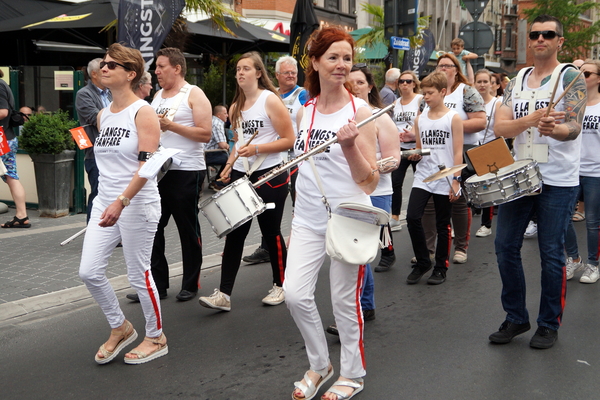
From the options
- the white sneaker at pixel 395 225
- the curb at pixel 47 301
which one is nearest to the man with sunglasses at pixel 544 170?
the curb at pixel 47 301

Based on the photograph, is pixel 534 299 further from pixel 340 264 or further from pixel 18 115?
pixel 18 115

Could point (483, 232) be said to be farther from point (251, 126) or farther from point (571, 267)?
point (251, 126)

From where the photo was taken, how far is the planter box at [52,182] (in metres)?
9.86

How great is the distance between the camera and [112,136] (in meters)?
4.44

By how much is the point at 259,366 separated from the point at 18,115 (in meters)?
6.58

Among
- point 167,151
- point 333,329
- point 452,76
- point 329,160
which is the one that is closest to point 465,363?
point 333,329

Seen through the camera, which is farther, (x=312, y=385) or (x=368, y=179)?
(x=312, y=385)

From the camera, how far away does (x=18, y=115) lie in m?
9.55

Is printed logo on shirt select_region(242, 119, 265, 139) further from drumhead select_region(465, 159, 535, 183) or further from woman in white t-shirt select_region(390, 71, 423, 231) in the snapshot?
woman in white t-shirt select_region(390, 71, 423, 231)

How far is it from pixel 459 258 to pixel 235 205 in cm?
377

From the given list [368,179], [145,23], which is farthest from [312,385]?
[145,23]

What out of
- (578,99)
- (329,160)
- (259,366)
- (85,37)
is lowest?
(259,366)

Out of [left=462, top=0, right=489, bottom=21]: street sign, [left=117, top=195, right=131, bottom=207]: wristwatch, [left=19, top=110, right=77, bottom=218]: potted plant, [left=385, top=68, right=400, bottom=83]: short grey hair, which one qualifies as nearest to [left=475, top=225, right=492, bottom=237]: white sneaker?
[left=385, top=68, right=400, bottom=83]: short grey hair

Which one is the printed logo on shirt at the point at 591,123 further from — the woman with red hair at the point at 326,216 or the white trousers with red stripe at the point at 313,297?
the white trousers with red stripe at the point at 313,297
